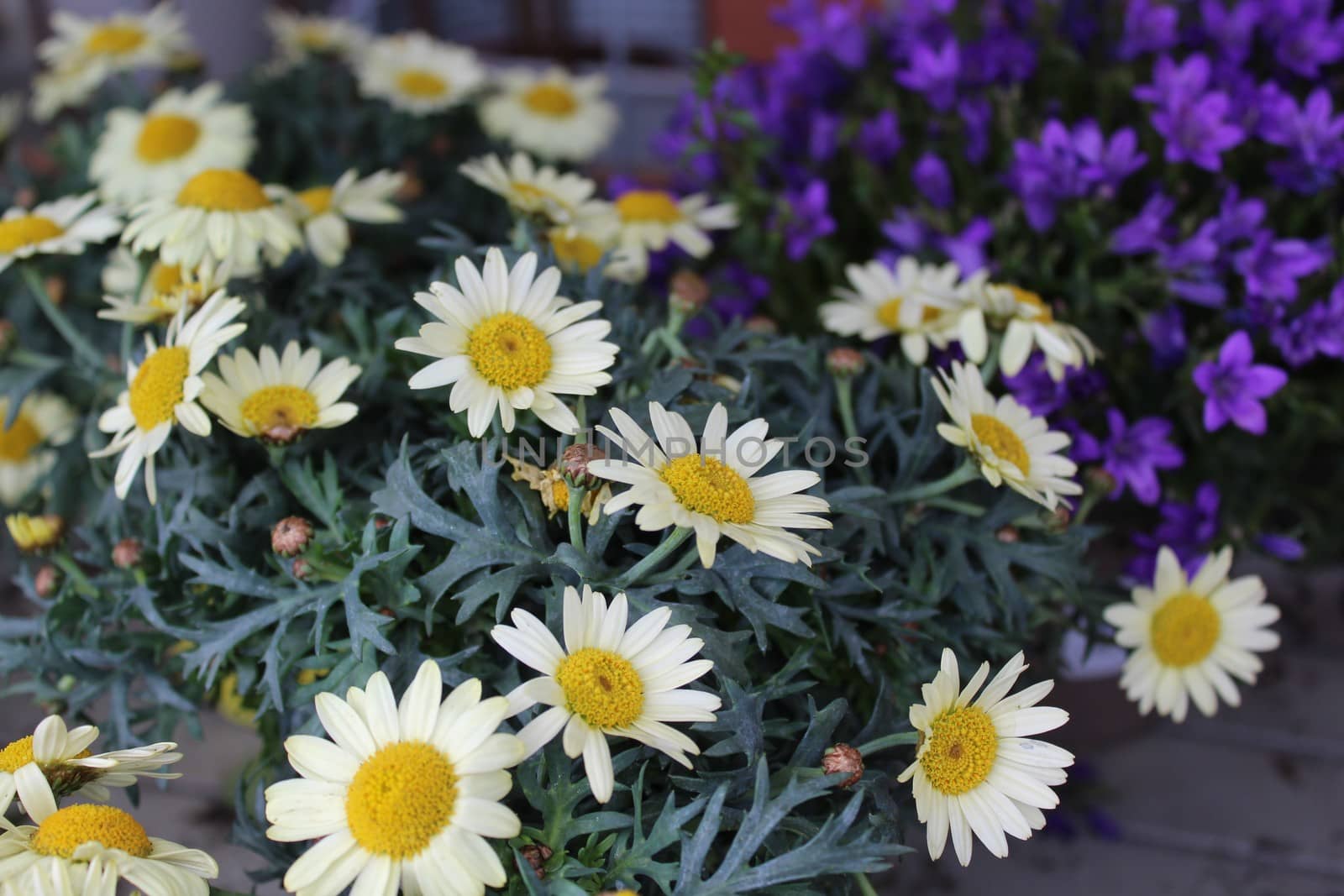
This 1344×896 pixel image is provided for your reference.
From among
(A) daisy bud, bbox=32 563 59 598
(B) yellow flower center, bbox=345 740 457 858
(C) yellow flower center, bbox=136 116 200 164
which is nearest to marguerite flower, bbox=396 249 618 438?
(B) yellow flower center, bbox=345 740 457 858

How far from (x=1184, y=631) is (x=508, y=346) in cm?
63

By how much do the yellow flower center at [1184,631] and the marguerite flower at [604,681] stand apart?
49cm

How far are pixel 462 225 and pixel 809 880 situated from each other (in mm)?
979

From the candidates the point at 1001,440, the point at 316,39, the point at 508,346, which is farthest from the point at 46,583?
the point at 316,39

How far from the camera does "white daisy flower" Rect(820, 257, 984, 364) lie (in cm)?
96

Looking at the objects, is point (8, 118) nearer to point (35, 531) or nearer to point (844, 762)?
point (35, 531)

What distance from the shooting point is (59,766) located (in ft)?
2.24

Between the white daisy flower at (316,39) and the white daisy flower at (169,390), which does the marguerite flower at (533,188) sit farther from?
the white daisy flower at (316,39)

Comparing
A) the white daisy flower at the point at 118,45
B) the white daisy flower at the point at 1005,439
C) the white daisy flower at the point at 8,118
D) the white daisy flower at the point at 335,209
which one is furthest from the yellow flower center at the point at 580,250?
the white daisy flower at the point at 8,118

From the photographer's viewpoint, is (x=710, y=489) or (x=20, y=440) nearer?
(x=710, y=489)

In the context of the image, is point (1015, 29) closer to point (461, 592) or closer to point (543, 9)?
point (461, 592)

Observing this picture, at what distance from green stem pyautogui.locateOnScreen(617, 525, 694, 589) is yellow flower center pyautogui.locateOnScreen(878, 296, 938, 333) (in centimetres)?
39

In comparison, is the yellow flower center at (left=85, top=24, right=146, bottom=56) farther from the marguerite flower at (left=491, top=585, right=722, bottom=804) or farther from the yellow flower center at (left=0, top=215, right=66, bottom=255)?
the marguerite flower at (left=491, top=585, right=722, bottom=804)

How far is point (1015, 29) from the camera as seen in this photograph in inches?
52.3
